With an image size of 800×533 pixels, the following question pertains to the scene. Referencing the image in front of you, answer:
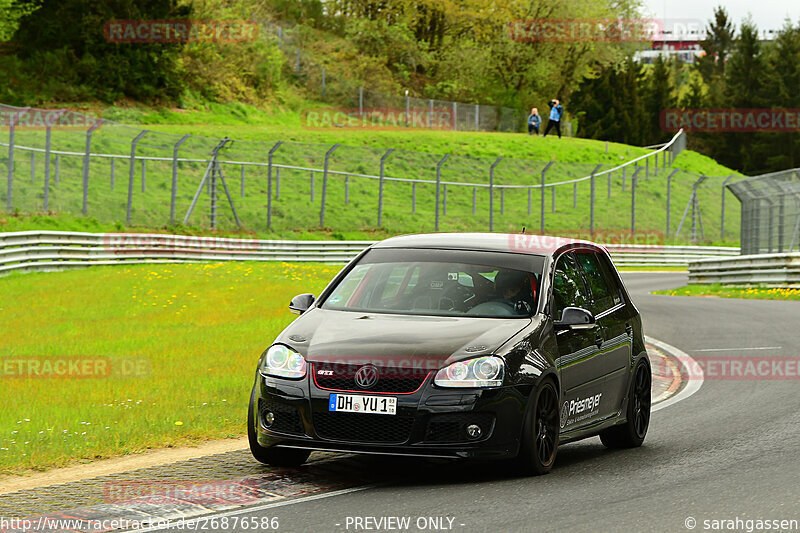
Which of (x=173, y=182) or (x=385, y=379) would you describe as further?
(x=173, y=182)

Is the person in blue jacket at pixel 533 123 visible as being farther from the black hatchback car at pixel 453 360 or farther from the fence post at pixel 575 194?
the black hatchback car at pixel 453 360

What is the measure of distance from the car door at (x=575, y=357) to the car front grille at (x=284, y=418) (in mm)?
1757

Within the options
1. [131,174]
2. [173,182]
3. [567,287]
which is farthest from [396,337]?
[173,182]

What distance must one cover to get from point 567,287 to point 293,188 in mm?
33010

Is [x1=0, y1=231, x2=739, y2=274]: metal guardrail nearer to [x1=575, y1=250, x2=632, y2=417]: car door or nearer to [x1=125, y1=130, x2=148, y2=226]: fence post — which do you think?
[x1=125, y1=130, x2=148, y2=226]: fence post

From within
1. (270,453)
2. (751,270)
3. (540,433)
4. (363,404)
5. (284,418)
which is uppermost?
(363,404)

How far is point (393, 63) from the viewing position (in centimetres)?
8325

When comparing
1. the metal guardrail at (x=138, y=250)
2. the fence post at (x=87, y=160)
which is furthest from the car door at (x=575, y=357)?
the fence post at (x=87, y=160)

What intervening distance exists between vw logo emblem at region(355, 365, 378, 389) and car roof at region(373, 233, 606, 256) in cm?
169

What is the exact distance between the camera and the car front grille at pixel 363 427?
7.29 meters

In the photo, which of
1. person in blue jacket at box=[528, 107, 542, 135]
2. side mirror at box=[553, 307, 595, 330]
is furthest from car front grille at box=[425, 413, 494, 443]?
person in blue jacket at box=[528, 107, 542, 135]

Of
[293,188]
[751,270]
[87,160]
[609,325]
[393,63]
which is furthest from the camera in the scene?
[393,63]

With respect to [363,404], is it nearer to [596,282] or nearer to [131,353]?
[596,282]

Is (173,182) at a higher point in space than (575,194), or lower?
higher
